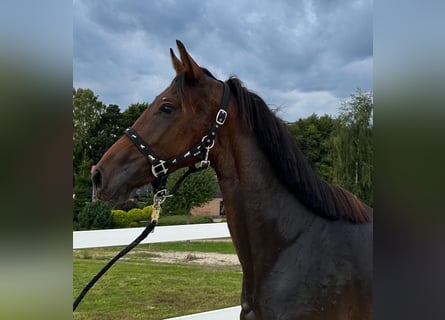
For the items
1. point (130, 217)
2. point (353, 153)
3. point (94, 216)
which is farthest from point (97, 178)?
point (130, 217)

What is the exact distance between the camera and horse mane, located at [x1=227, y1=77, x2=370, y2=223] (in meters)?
1.82

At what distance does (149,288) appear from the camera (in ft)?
19.4

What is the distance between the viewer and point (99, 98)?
9.43m

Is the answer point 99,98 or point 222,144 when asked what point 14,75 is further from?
point 99,98

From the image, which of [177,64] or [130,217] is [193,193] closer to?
[130,217]

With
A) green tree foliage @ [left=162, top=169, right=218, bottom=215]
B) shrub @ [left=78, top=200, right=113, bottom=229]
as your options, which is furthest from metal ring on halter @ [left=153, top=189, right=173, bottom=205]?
green tree foliage @ [left=162, top=169, right=218, bottom=215]

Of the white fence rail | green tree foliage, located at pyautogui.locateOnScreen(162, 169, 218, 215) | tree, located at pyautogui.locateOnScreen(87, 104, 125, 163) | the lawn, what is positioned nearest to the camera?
the white fence rail

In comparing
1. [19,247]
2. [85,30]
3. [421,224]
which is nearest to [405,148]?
[421,224]

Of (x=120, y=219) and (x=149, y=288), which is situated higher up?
(x=120, y=219)

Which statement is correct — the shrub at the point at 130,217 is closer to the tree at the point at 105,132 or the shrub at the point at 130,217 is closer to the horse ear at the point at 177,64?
the tree at the point at 105,132

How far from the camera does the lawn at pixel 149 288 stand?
4848 millimetres

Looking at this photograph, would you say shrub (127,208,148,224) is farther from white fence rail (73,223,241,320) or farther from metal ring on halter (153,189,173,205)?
metal ring on halter (153,189,173,205)

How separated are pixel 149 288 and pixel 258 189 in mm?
4621

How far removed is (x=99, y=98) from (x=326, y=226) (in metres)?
8.45
